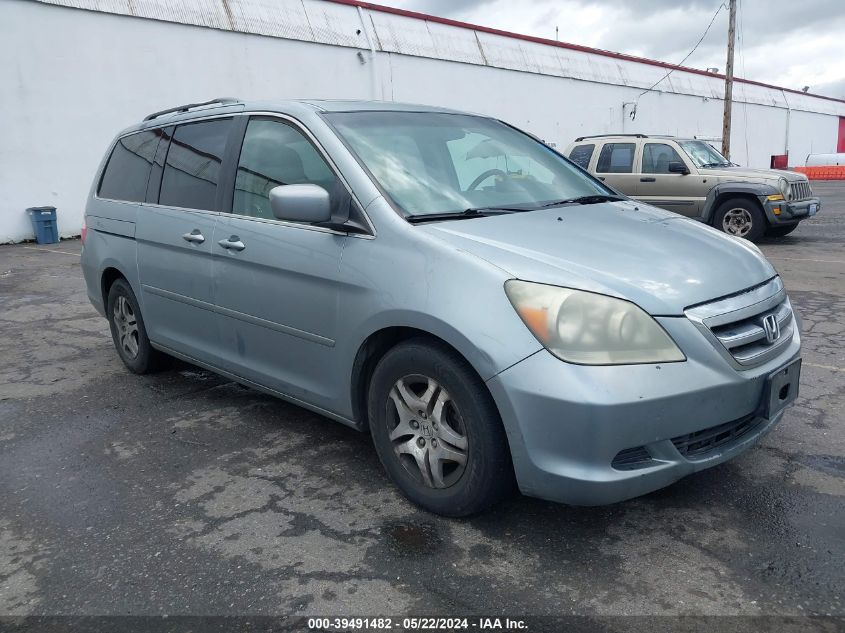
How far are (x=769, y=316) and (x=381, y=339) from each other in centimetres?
158

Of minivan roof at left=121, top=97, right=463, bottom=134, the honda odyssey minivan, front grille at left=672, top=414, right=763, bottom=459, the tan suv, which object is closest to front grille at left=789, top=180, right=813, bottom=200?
the tan suv

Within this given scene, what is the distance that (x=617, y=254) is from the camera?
9.47 feet

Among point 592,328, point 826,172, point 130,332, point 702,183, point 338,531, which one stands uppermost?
point 826,172

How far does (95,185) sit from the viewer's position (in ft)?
18.0

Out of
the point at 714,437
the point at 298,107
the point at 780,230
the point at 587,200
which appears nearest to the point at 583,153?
the point at 780,230

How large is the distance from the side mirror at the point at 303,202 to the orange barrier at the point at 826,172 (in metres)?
36.7

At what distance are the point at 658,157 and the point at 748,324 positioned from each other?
10.1 m

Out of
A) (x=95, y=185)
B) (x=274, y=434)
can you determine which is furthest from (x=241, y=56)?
(x=274, y=434)

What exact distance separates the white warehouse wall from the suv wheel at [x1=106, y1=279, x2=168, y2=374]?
31.3ft

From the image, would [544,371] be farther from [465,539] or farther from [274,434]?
[274,434]

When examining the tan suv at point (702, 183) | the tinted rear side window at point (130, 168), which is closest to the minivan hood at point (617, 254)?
the tinted rear side window at point (130, 168)

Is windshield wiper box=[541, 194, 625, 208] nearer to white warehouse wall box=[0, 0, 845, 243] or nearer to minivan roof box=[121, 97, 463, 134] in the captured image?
minivan roof box=[121, 97, 463, 134]

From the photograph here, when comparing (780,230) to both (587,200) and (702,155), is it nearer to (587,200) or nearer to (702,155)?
(702,155)

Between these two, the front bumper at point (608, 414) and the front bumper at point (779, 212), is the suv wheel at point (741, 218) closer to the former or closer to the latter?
the front bumper at point (779, 212)
